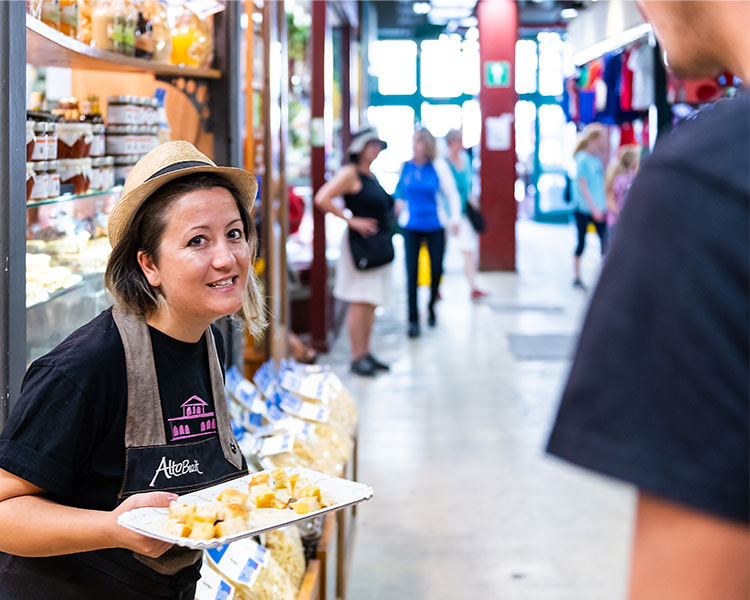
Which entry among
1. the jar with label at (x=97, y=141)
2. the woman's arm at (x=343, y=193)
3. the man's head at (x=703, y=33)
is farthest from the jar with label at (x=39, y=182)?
the woman's arm at (x=343, y=193)

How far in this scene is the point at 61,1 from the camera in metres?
2.59

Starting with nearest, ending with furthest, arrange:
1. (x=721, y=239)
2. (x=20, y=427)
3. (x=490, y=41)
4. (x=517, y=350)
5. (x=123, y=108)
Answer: (x=721, y=239), (x=20, y=427), (x=123, y=108), (x=517, y=350), (x=490, y=41)

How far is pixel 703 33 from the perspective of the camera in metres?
0.80

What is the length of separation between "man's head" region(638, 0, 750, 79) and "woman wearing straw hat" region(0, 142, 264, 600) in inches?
42.2

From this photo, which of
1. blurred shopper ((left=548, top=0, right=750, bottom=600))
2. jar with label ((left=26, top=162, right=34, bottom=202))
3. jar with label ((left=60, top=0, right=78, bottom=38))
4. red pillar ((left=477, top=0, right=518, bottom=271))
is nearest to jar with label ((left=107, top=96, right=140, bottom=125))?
jar with label ((left=60, top=0, right=78, bottom=38))

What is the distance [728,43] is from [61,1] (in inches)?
86.3

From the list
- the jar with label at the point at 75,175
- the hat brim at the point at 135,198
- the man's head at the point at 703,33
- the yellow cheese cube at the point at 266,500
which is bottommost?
the yellow cheese cube at the point at 266,500

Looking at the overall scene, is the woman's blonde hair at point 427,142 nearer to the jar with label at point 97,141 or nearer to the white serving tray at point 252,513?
the jar with label at point 97,141

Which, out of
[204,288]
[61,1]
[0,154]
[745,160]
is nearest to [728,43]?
[745,160]

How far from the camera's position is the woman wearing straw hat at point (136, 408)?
1555 millimetres

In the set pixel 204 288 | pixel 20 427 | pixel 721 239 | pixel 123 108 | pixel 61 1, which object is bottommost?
pixel 20 427

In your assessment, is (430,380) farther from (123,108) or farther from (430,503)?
(123,108)

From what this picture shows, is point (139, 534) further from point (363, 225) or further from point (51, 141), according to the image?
point (363, 225)

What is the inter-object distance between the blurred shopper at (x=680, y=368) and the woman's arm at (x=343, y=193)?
5.87m
